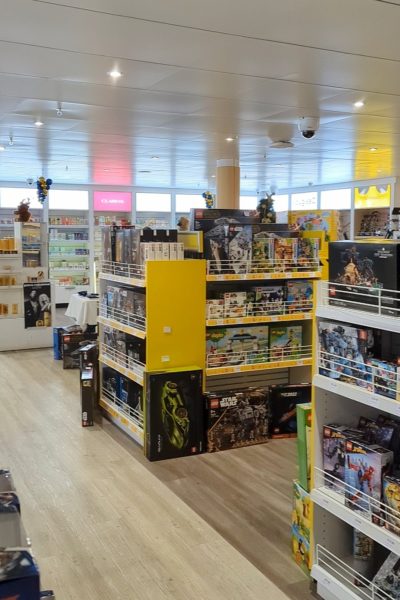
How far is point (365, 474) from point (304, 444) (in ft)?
2.04

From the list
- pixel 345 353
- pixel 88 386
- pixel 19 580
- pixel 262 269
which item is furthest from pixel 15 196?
pixel 19 580

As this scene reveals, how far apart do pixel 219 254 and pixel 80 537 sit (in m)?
2.65

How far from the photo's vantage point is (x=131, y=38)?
12.9 ft

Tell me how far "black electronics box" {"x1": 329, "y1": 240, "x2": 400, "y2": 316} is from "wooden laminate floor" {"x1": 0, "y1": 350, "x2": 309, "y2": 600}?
1.57m

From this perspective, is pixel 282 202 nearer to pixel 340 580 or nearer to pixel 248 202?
pixel 248 202

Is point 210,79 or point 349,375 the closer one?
point 349,375

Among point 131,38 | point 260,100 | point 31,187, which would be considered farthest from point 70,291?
point 131,38

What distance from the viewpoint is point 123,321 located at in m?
5.60

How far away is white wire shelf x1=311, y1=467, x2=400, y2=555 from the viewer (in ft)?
8.17

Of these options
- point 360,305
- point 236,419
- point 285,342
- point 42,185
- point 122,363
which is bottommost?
point 236,419

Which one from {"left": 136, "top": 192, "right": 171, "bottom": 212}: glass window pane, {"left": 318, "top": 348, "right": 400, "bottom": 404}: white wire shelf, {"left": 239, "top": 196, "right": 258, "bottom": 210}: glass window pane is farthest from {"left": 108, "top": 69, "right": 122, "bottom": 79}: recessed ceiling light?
{"left": 239, "top": 196, "right": 258, "bottom": 210}: glass window pane

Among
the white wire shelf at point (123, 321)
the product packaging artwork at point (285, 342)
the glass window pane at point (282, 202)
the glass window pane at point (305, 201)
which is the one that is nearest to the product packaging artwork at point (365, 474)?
the white wire shelf at point (123, 321)

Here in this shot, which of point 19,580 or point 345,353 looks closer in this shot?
point 19,580

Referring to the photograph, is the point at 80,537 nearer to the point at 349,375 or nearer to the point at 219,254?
the point at 349,375
